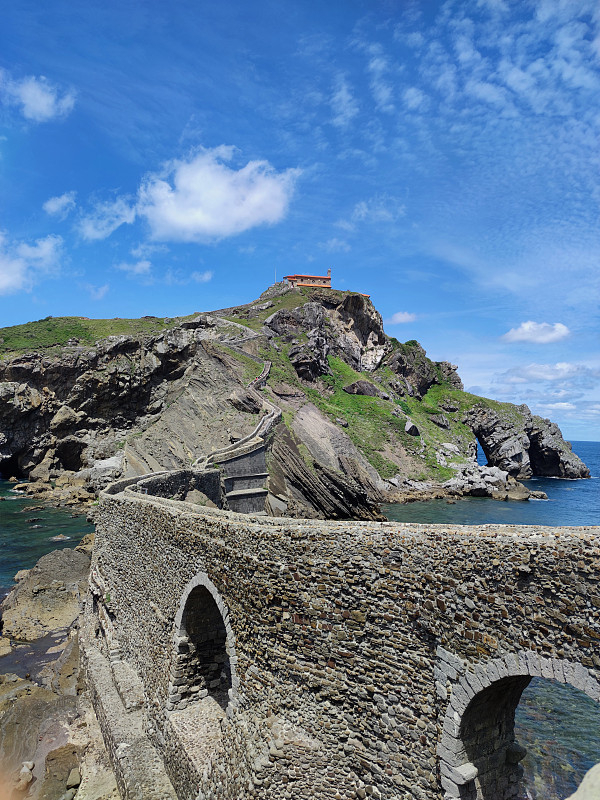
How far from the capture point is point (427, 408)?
270ft

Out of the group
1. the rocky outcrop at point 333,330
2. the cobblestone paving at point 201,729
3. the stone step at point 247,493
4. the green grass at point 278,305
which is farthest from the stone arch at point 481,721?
the green grass at point 278,305

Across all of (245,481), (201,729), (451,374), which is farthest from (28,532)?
(451,374)

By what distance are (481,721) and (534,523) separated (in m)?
41.4

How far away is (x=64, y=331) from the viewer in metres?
79.6

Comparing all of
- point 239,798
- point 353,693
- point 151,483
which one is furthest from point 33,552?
point 353,693

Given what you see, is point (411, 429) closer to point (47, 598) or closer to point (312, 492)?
point (312, 492)

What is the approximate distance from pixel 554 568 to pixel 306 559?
14.3ft

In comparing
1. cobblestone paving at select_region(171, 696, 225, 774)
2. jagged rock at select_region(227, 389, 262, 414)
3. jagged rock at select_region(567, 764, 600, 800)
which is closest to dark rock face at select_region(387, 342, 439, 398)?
jagged rock at select_region(227, 389, 262, 414)

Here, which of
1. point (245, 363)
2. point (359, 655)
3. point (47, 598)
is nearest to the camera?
point (359, 655)

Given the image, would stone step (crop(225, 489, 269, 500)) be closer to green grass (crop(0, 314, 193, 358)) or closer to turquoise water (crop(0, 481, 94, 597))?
turquoise water (crop(0, 481, 94, 597))

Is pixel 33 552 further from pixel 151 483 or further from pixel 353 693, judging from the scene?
pixel 353 693

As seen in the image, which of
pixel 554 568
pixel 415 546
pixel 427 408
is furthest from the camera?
pixel 427 408

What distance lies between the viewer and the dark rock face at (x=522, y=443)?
78938 mm

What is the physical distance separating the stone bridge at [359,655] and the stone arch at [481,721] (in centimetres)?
3
